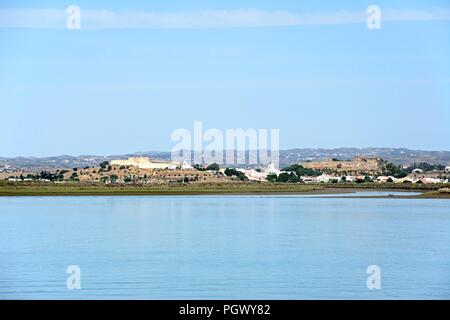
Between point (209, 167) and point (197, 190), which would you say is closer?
point (197, 190)

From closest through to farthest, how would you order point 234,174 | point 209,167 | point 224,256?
1. point 224,256
2. point 234,174
3. point 209,167

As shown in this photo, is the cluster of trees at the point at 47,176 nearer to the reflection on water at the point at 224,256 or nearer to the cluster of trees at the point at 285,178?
the cluster of trees at the point at 285,178

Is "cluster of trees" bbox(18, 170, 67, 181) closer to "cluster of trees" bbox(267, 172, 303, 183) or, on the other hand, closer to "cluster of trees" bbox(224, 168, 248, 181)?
"cluster of trees" bbox(224, 168, 248, 181)

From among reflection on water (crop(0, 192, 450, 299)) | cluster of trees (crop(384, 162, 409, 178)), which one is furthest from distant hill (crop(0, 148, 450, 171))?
reflection on water (crop(0, 192, 450, 299))

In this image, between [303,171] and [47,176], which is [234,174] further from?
[47,176]

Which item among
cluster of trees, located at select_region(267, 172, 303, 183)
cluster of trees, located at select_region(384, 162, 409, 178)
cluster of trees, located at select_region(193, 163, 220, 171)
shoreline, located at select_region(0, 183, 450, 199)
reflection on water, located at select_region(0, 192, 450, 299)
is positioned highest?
cluster of trees, located at select_region(193, 163, 220, 171)

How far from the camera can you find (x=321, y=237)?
34.1 metres

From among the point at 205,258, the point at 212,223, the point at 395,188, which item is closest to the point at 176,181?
the point at 395,188

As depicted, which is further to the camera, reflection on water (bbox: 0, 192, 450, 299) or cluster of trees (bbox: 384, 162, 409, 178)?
cluster of trees (bbox: 384, 162, 409, 178)

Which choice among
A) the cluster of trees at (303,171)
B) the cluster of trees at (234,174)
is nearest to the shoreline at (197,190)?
the cluster of trees at (234,174)

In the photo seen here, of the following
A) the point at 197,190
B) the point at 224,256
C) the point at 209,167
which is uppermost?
the point at 209,167

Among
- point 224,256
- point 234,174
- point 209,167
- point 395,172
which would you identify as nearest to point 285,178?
point 234,174
